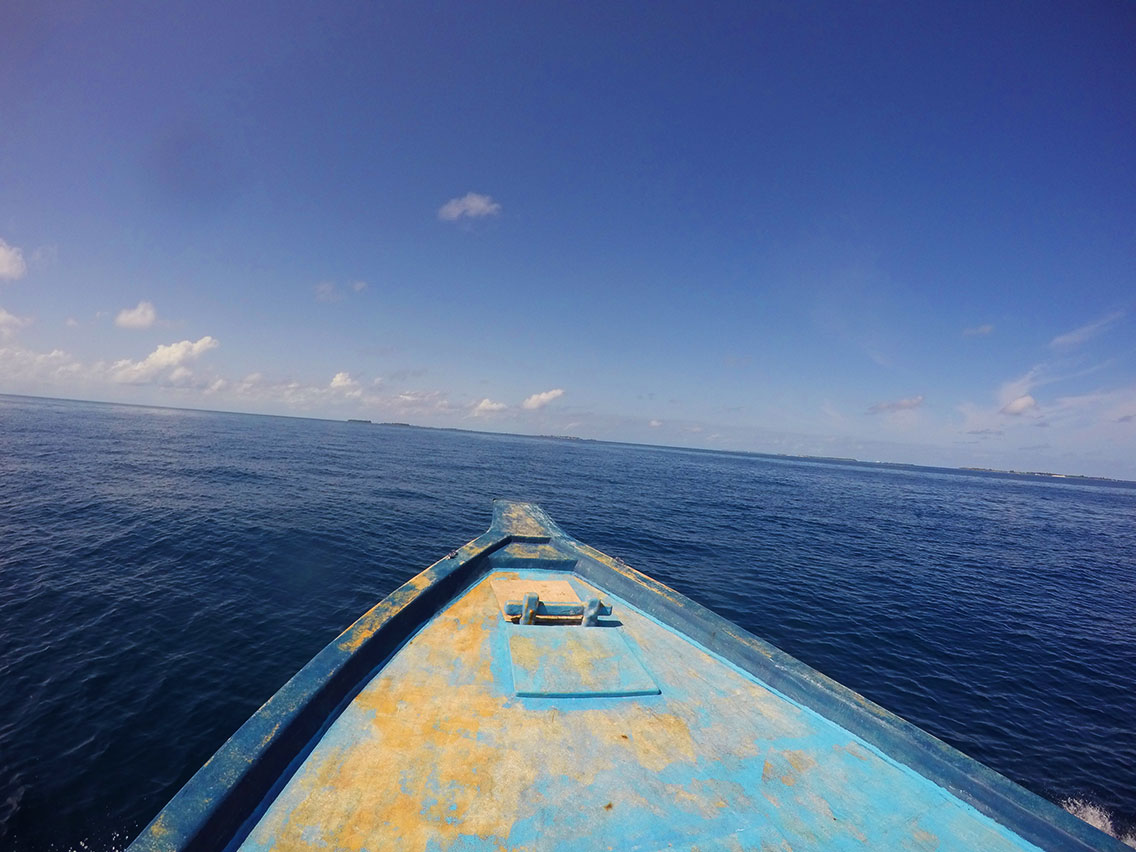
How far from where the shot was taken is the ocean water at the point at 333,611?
847 centimetres

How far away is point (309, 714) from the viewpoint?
4.45m

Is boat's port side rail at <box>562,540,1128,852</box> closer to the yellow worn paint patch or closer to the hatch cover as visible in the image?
the hatch cover

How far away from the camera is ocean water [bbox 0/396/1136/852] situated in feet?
27.8

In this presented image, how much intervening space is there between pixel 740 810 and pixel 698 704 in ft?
4.90

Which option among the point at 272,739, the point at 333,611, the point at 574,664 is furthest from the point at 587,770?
the point at 333,611

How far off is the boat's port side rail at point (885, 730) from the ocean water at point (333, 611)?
9.12 meters

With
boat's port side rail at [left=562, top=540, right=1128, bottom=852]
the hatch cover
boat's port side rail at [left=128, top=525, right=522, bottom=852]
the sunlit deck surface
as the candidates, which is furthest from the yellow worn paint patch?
the sunlit deck surface

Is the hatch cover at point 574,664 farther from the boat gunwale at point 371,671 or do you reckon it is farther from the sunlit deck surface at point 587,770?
the boat gunwale at point 371,671

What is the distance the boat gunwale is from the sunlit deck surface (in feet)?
0.60

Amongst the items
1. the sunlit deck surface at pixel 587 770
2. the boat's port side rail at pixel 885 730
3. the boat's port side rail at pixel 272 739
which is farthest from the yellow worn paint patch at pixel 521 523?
the sunlit deck surface at pixel 587 770

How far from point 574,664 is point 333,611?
1145cm

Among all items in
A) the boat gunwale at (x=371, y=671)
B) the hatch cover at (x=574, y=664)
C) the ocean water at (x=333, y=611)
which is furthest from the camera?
the ocean water at (x=333, y=611)

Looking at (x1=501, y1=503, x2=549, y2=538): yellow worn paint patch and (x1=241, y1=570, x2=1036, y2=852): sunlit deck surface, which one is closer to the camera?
(x1=241, y1=570, x2=1036, y2=852): sunlit deck surface

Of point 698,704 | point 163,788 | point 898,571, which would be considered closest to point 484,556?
point 698,704
